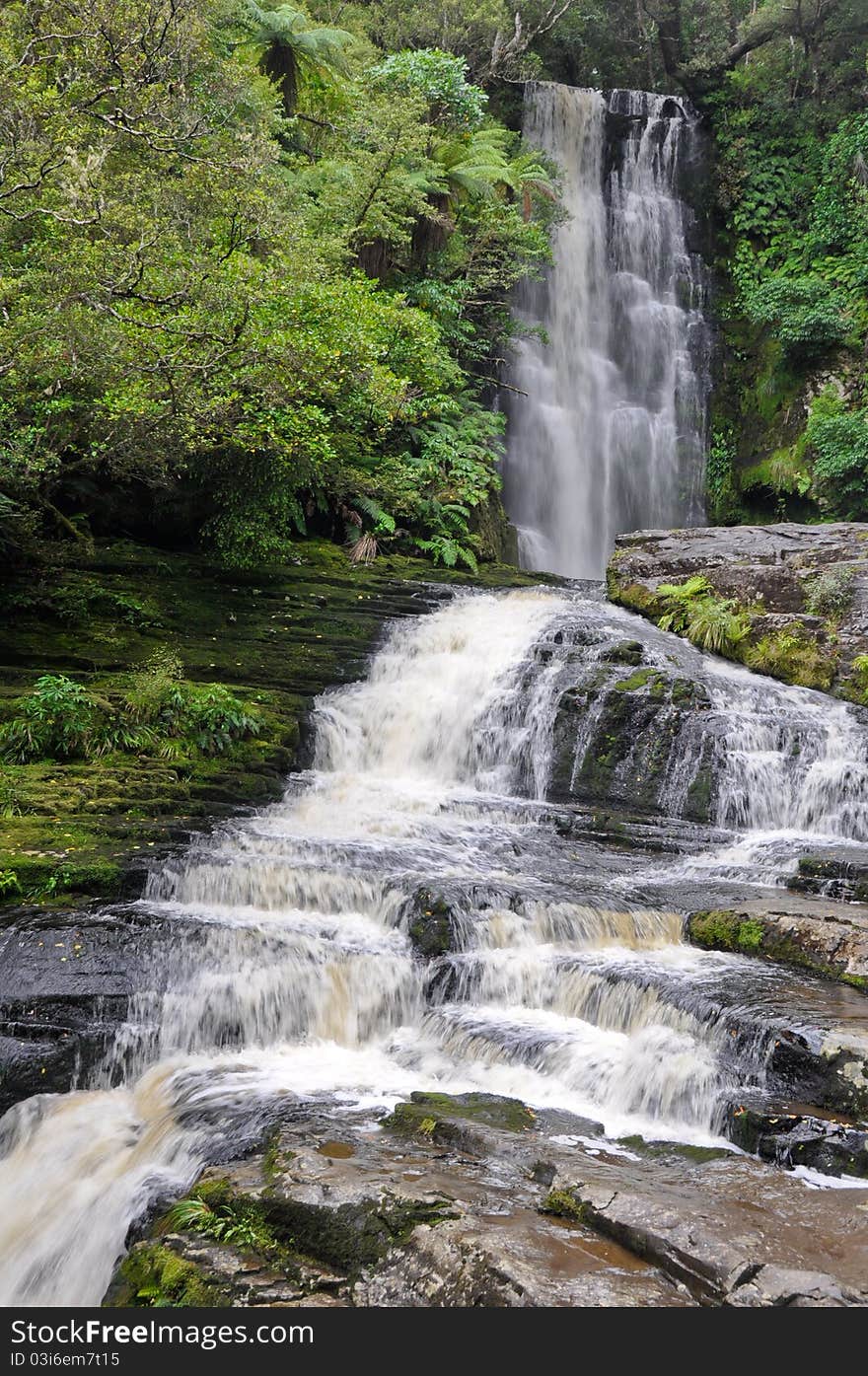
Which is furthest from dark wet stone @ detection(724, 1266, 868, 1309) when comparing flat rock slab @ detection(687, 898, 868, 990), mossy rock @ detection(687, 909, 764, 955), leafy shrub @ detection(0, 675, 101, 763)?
leafy shrub @ detection(0, 675, 101, 763)

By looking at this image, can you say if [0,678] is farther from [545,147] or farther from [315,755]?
[545,147]

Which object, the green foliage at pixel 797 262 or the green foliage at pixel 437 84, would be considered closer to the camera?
the green foliage at pixel 437 84

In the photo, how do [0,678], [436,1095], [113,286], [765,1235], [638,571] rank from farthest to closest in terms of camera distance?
[638,571]
[0,678]
[113,286]
[436,1095]
[765,1235]

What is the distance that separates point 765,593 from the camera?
13.5 meters

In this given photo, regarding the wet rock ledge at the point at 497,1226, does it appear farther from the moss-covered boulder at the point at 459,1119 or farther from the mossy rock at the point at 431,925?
the mossy rock at the point at 431,925

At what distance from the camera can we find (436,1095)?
18.5 feet

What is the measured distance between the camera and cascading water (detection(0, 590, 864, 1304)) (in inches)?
206

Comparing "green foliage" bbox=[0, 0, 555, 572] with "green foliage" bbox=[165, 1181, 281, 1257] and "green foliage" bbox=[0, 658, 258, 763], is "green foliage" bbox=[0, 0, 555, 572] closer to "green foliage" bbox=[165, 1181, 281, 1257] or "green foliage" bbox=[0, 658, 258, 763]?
"green foliage" bbox=[0, 658, 258, 763]

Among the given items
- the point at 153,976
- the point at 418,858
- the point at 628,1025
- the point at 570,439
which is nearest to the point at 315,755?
the point at 418,858

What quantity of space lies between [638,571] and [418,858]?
760 cm

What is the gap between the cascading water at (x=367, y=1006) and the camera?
5.22 m

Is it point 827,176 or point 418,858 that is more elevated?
point 827,176

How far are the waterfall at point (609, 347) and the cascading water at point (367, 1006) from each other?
36.1 ft

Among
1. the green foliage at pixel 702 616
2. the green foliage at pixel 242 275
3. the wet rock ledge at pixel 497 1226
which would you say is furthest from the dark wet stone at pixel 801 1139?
the green foliage at pixel 702 616
